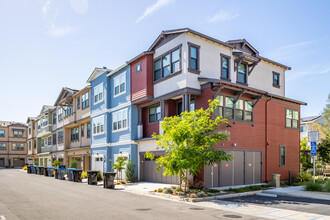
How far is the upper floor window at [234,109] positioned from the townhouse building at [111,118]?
27.1 feet

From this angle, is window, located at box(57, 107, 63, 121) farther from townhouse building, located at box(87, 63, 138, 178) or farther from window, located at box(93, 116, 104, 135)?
window, located at box(93, 116, 104, 135)

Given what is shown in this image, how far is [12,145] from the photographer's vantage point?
266ft

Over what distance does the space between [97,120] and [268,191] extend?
61.3 ft

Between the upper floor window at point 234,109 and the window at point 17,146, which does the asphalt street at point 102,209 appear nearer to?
the upper floor window at point 234,109

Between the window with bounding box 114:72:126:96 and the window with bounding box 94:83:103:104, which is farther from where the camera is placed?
the window with bounding box 94:83:103:104

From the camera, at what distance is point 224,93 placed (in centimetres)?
1948

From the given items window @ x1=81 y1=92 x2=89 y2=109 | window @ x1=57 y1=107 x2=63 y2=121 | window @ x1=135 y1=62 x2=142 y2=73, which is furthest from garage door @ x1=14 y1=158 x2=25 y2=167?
window @ x1=135 y1=62 x2=142 y2=73

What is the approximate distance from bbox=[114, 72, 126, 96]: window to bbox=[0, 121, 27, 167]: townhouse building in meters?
65.0

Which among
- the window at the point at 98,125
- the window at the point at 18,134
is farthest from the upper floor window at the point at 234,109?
the window at the point at 18,134

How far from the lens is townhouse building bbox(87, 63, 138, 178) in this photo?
82.0ft

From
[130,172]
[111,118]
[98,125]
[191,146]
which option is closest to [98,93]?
[98,125]

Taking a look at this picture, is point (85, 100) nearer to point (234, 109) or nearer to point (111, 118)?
point (111, 118)

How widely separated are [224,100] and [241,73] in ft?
16.8

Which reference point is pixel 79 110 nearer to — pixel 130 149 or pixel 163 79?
pixel 130 149
